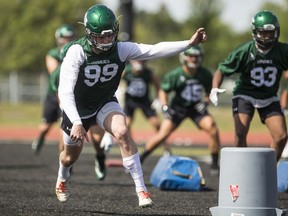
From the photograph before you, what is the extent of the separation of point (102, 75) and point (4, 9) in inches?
1519

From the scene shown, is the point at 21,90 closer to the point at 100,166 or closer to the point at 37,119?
the point at 37,119

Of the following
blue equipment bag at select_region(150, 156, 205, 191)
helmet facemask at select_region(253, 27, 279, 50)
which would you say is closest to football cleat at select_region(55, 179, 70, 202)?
blue equipment bag at select_region(150, 156, 205, 191)

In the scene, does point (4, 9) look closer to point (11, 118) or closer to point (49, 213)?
point (11, 118)

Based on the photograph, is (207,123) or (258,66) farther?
(207,123)

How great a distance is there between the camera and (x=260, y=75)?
8.77m

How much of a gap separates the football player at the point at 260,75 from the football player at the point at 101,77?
1392 mm

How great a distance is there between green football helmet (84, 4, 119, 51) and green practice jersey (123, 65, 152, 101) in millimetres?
6673

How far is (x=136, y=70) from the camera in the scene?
1395cm

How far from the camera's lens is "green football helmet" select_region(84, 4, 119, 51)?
277 inches

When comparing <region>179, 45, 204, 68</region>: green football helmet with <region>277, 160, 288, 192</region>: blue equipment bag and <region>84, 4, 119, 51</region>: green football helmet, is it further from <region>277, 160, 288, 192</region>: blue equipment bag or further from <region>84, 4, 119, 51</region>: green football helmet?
<region>84, 4, 119, 51</region>: green football helmet

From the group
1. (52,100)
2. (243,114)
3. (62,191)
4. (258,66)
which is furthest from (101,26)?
(52,100)

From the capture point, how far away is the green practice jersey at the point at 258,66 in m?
8.66

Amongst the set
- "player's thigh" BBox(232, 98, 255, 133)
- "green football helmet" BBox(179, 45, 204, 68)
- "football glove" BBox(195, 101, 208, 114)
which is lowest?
"football glove" BBox(195, 101, 208, 114)

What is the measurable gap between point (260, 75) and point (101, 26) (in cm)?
247
